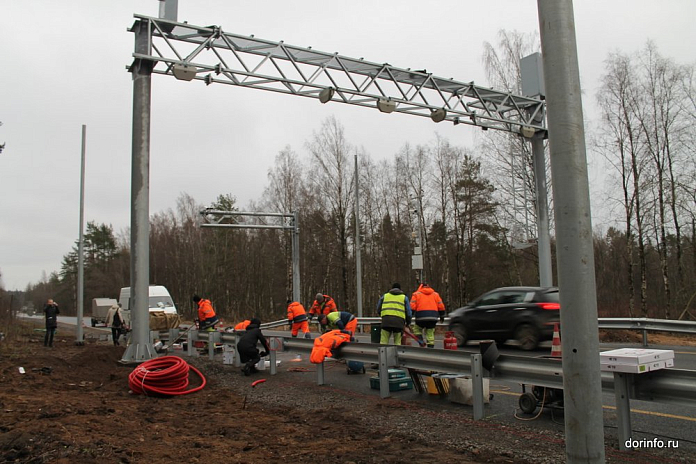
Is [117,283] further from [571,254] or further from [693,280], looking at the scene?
[571,254]

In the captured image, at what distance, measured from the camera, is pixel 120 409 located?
324 inches

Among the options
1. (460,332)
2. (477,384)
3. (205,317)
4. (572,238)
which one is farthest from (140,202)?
(572,238)

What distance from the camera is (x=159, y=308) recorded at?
2711 centimetres

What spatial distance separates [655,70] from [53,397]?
31.2m

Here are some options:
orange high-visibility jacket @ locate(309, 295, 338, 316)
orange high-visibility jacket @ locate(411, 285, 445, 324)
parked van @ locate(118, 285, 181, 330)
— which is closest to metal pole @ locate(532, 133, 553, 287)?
orange high-visibility jacket @ locate(411, 285, 445, 324)

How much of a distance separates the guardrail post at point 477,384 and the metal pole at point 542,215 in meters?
12.2

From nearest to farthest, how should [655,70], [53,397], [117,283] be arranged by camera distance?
[53,397] → [655,70] → [117,283]

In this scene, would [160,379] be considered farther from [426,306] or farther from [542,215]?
[542,215]

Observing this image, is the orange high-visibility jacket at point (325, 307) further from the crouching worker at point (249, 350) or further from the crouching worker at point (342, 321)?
the crouching worker at point (249, 350)

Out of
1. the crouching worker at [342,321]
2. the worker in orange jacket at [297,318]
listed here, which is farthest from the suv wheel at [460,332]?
the worker in orange jacket at [297,318]

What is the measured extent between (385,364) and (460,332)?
23.5 ft

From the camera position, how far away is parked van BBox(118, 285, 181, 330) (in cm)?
2198

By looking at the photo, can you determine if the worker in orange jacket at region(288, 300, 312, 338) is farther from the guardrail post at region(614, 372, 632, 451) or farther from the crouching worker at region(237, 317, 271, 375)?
the guardrail post at region(614, 372, 632, 451)

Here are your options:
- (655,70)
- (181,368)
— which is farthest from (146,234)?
(655,70)
